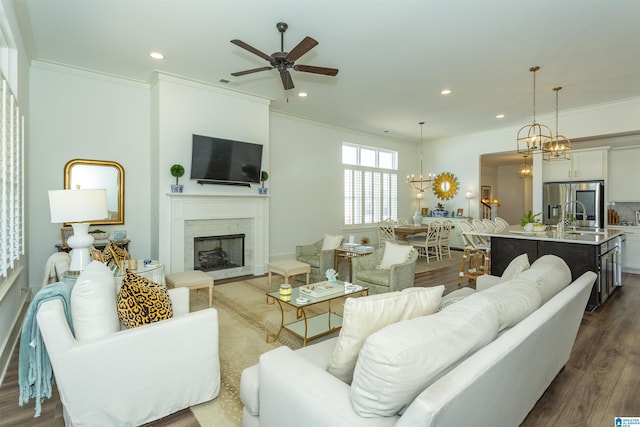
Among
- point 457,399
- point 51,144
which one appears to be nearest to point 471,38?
point 457,399

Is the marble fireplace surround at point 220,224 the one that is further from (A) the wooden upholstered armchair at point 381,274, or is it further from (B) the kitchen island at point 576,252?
(B) the kitchen island at point 576,252

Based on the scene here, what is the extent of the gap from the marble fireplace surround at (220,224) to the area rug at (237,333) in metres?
0.49

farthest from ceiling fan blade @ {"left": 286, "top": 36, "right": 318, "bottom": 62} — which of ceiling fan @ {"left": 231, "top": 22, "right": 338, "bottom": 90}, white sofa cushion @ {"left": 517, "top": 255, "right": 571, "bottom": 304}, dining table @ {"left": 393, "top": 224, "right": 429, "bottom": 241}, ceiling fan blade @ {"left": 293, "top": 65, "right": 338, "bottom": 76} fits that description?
dining table @ {"left": 393, "top": 224, "right": 429, "bottom": 241}

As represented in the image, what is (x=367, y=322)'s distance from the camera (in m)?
1.43

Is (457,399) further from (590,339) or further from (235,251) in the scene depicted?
(235,251)

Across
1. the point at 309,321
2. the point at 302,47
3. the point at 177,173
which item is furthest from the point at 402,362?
the point at 177,173

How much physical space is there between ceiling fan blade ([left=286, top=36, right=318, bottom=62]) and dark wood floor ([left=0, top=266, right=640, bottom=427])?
3.00 meters

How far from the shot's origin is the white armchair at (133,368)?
65.2 inches

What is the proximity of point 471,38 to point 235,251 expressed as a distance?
487cm

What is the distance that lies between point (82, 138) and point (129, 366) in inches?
164

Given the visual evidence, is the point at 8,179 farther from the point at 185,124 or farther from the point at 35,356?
the point at 185,124

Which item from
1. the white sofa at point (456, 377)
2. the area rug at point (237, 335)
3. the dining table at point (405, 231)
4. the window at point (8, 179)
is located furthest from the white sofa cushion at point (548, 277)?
the dining table at point (405, 231)

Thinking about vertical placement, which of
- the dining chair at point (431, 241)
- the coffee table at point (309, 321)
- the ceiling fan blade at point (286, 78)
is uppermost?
the ceiling fan blade at point (286, 78)

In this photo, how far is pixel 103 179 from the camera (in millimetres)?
4773
